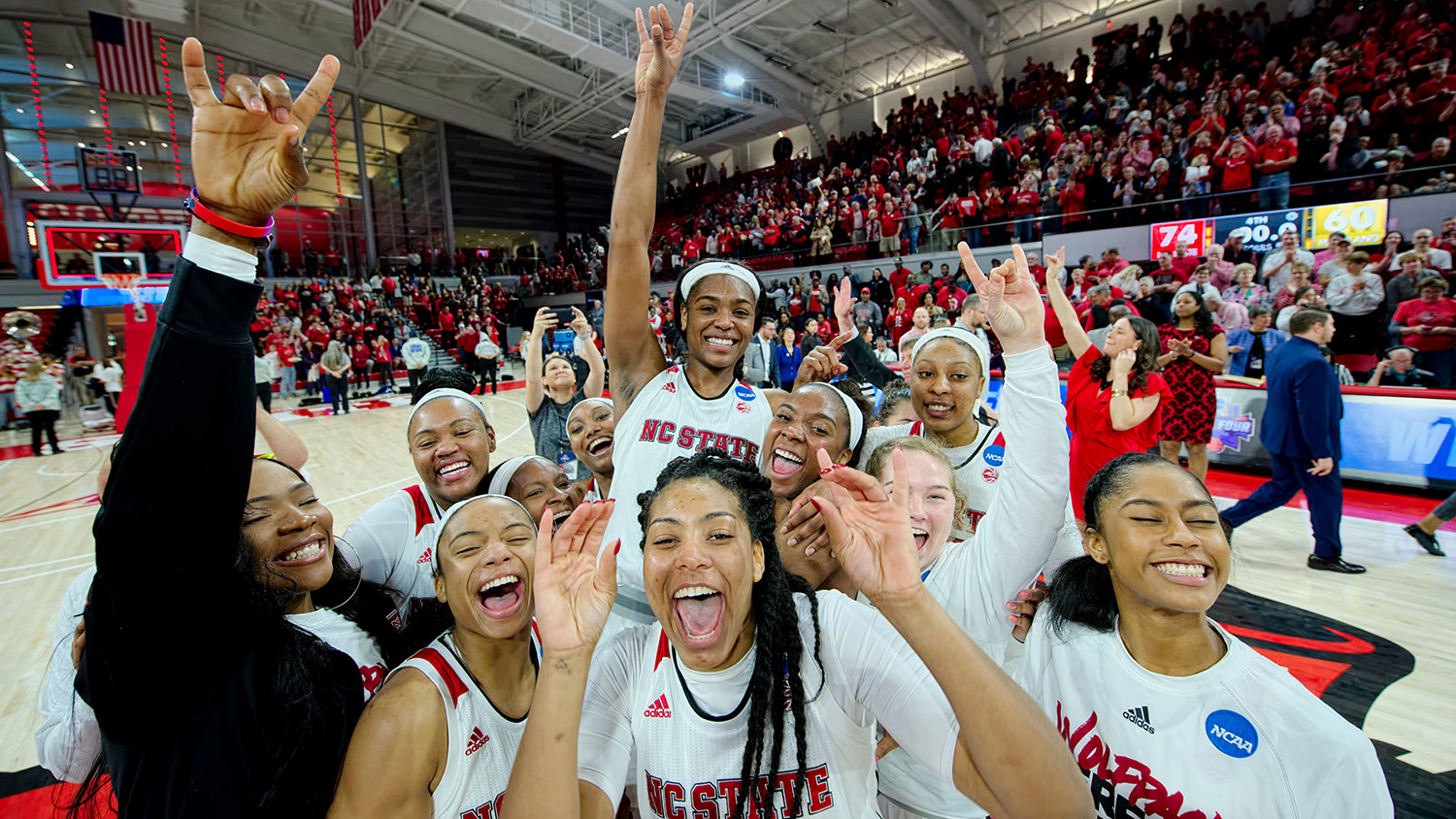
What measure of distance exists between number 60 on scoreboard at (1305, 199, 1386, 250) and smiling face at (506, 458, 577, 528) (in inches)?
445

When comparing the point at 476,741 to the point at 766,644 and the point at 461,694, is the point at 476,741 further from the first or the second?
the point at 766,644

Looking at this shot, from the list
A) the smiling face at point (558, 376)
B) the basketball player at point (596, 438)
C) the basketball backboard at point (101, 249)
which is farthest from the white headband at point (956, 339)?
the basketball backboard at point (101, 249)

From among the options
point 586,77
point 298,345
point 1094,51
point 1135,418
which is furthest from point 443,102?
point 1135,418

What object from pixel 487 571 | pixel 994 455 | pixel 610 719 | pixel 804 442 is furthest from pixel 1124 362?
pixel 487 571

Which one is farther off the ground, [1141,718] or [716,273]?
[716,273]

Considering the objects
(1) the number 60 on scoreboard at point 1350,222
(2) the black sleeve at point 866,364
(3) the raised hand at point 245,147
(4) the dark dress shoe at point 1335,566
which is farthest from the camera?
(1) the number 60 on scoreboard at point 1350,222

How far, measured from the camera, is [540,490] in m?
2.63

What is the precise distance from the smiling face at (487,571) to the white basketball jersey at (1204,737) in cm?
142

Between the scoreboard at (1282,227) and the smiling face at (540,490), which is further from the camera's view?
the scoreboard at (1282,227)

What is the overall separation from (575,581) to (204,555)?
2.32 ft

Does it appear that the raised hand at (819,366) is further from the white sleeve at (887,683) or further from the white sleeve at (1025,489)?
the white sleeve at (887,683)

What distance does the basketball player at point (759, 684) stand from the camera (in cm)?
127

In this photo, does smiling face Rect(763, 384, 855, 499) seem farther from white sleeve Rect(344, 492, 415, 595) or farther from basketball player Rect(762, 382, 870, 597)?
white sleeve Rect(344, 492, 415, 595)

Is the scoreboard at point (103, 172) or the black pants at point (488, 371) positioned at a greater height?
the scoreboard at point (103, 172)
